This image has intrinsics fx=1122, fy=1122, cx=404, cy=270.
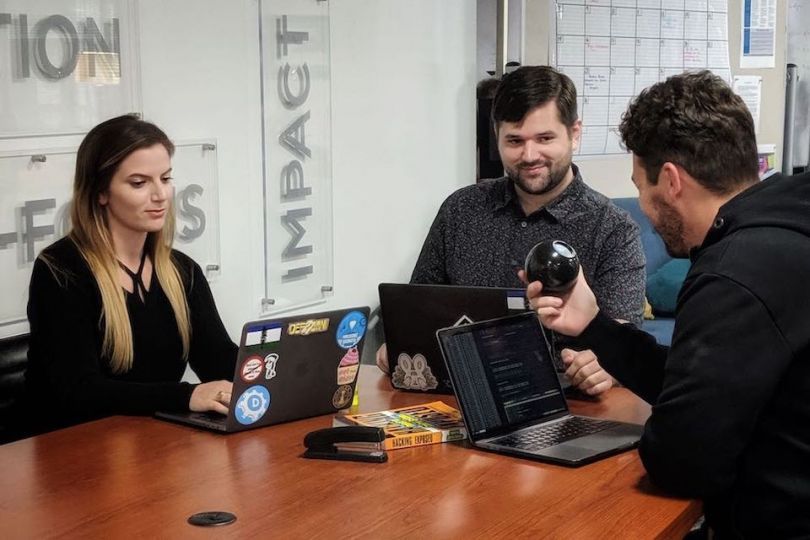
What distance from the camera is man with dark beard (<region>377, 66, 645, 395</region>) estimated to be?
3.21m

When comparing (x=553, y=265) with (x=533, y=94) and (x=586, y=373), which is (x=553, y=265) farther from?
(x=533, y=94)

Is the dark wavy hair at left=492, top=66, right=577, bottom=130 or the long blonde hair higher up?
the dark wavy hair at left=492, top=66, right=577, bottom=130

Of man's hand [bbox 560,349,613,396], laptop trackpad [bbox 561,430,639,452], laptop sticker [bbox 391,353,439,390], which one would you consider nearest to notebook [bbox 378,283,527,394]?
laptop sticker [bbox 391,353,439,390]

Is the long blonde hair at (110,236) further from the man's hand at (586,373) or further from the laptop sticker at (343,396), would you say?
the man's hand at (586,373)

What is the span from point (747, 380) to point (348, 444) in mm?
795

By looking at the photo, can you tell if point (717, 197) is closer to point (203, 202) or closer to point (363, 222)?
point (203, 202)

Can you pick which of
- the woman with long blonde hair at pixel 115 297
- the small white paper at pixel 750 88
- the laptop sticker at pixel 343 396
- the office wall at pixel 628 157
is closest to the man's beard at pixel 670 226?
the laptop sticker at pixel 343 396

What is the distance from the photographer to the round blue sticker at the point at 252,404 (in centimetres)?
237

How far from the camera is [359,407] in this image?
2.63 metres

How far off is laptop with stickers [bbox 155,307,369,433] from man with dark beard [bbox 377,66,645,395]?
912 mm

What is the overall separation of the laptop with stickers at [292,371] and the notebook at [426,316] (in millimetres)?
179

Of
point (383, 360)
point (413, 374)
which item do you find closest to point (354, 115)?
point (383, 360)

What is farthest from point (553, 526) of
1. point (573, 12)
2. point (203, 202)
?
point (573, 12)

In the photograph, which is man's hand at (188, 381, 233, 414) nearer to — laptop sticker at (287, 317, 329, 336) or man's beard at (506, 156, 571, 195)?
laptop sticker at (287, 317, 329, 336)
